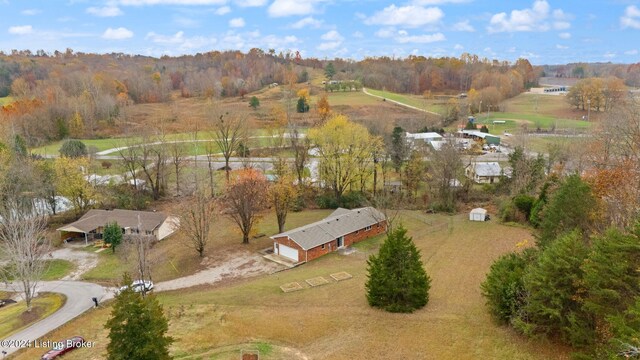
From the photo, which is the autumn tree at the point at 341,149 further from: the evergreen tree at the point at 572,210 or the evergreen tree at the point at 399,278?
the evergreen tree at the point at 399,278

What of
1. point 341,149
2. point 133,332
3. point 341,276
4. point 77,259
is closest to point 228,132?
point 341,149

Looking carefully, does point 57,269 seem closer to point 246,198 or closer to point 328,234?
point 246,198

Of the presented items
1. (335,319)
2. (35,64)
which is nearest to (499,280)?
(335,319)

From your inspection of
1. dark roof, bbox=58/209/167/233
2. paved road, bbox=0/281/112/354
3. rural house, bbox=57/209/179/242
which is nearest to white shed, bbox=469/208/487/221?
rural house, bbox=57/209/179/242

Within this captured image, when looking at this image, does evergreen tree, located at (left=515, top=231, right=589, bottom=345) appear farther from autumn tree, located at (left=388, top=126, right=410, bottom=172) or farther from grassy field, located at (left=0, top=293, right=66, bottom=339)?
autumn tree, located at (left=388, top=126, right=410, bottom=172)

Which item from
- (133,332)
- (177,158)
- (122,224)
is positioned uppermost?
(177,158)

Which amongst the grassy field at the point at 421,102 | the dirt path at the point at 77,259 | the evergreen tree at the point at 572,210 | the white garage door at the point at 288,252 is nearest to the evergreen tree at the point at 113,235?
the dirt path at the point at 77,259
